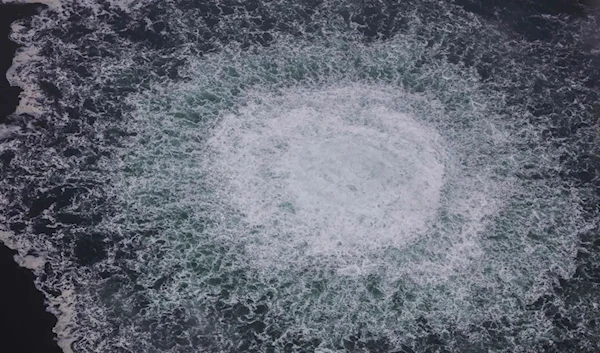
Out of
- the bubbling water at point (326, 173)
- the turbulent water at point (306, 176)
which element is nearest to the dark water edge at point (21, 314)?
the turbulent water at point (306, 176)

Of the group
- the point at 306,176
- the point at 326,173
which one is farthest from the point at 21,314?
the point at 326,173

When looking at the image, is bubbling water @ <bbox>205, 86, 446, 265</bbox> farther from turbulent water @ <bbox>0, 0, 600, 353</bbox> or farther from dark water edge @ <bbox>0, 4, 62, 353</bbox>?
dark water edge @ <bbox>0, 4, 62, 353</bbox>

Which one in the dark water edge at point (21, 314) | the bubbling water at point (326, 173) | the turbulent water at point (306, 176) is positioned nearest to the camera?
the dark water edge at point (21, 314)

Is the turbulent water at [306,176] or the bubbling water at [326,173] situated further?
the bubbling water at [326,173]

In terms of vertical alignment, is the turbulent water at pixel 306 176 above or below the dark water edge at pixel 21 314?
above

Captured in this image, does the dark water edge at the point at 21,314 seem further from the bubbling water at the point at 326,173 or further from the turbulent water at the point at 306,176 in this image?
the bubbling water at the point at 326,173

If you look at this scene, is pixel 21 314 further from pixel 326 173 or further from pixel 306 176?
pixel 326 173

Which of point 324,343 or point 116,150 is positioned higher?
point 116,150

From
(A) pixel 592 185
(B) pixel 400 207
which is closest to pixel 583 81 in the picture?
(A) pixel 592 185

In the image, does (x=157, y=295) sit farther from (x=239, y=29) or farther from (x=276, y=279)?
(x=239, y=29)
